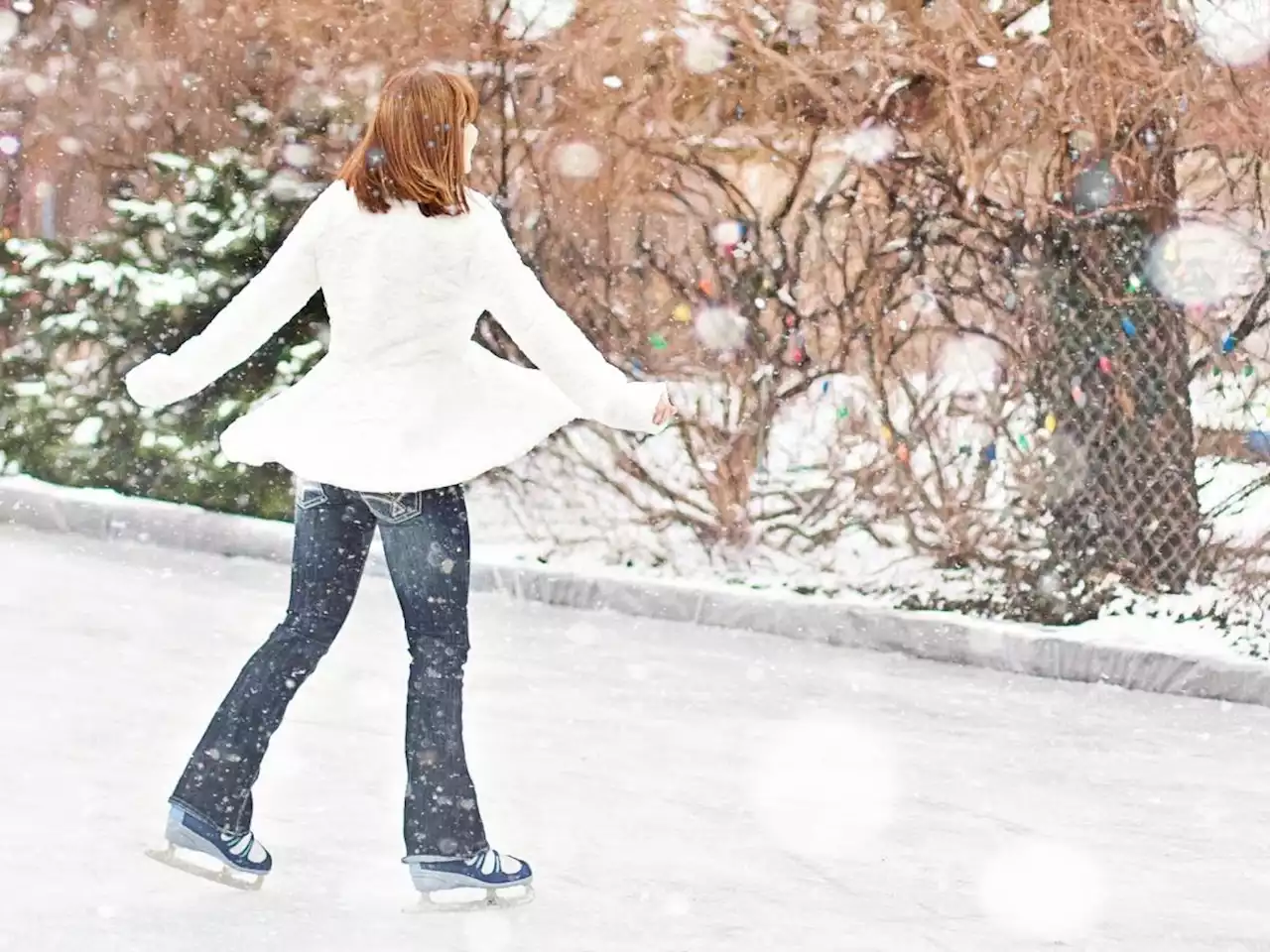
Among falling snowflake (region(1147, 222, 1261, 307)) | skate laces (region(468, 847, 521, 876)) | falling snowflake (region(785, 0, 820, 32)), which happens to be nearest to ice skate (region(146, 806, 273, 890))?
skate laces (region(468, 847, 521, 876))

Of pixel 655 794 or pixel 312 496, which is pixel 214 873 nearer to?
pixel 312 496

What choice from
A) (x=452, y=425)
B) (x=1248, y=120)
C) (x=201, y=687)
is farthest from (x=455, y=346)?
(x=1248, y=120)

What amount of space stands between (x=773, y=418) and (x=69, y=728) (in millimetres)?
3976

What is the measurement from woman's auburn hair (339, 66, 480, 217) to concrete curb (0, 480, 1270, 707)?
4219mm

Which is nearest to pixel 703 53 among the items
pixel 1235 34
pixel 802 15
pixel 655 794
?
pixel 802 15

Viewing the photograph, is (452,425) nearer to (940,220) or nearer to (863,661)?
(863,661)

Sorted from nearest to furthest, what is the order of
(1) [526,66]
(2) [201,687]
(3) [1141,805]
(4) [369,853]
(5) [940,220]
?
(4) [369,853]
(3) [1141,805]
(2) [201,687]
(5) [940,220]
(1) [526,66]

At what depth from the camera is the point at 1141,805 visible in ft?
21.6

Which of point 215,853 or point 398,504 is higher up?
point 398,504

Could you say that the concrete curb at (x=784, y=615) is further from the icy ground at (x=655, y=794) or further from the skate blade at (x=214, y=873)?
the skate blade at (x=214, y=873)

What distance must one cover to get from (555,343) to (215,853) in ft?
4.51

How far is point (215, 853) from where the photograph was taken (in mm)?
5195

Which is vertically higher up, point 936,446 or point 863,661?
point 936,446

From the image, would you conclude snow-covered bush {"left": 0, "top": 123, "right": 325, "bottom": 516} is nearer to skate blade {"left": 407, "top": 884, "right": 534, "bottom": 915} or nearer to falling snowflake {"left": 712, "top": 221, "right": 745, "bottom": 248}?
falling snowflake {"left": 712, "top": 221, "right": 745, "bottom": 248}
